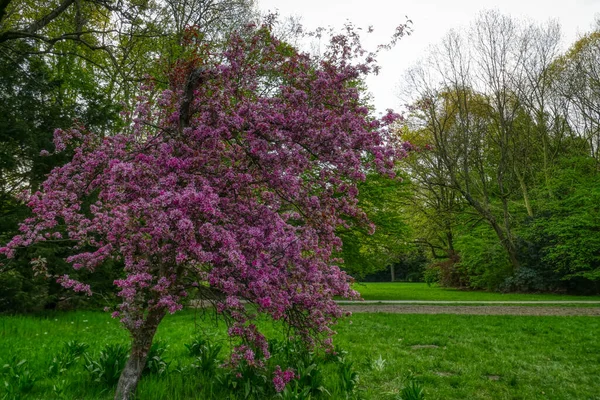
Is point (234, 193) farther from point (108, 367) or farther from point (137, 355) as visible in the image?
point (108, 367)

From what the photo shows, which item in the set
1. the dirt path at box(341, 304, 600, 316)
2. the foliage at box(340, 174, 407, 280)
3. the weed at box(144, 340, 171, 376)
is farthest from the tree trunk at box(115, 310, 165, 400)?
the foliage at box(340, 174, 407, 280)

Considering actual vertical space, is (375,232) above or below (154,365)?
above

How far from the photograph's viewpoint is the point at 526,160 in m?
28.1

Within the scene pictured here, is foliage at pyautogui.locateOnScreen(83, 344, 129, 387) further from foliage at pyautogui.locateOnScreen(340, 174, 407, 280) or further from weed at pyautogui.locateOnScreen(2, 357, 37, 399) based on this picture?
foliage at pyautogui.locateOnScreen(340, 174, 407, 280)

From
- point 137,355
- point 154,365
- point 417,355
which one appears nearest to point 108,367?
point 154,365

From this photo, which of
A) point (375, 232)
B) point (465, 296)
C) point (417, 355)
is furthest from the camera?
point (465, 296)

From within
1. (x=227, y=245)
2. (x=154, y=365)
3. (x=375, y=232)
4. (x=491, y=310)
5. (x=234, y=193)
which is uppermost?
(x=375, y=232)

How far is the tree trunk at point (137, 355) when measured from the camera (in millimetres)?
4211

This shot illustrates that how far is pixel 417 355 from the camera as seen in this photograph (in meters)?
7.66

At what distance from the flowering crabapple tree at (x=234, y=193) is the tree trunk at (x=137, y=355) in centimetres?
1

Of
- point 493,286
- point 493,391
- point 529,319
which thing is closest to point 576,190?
point 493,286

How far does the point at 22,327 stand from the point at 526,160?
29763mm

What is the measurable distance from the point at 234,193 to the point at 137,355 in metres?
2.02

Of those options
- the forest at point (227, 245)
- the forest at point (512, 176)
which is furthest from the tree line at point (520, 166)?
the forest at point (227, 245)
